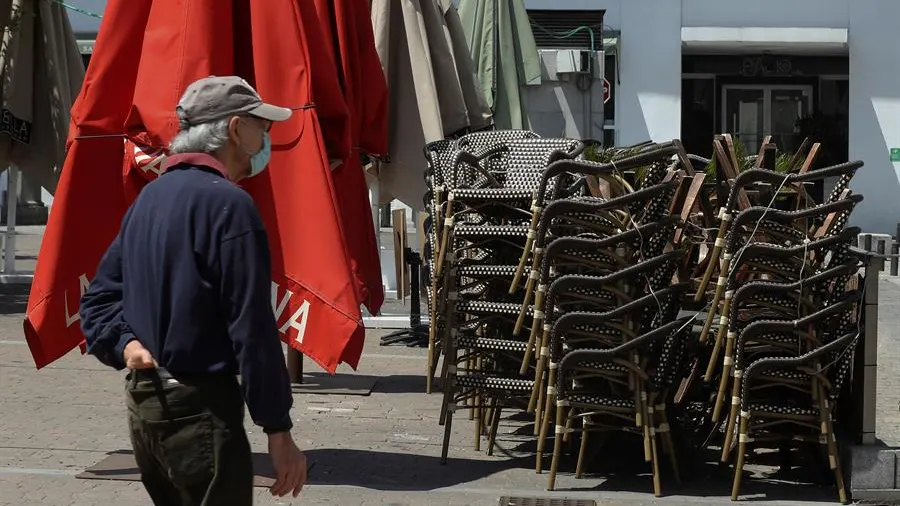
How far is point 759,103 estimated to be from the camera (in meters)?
24.2

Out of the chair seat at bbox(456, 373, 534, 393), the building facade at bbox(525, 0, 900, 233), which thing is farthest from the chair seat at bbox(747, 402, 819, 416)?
the building facade at bbox(525, 0, 900, 233)

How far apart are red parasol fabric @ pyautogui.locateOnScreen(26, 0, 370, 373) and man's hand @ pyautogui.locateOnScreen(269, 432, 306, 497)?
2210mm

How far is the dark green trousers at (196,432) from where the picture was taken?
3.37 metres

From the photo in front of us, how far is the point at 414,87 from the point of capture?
29.3ft

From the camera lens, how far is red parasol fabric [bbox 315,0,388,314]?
7.09 meters

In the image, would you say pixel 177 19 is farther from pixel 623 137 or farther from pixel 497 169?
pixel 623 137

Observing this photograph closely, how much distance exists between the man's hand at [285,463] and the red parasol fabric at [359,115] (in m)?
3.50

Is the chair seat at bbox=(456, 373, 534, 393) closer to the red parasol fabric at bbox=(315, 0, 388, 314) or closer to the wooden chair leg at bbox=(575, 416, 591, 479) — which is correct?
the wooden chair leg at bbox=(575, 416, 591, 479)

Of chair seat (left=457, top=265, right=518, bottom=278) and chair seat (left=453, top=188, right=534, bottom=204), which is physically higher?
chair seat (left=453, top=188, right=534, bottom=204)

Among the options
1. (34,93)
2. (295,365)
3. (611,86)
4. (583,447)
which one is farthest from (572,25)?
(583,447)

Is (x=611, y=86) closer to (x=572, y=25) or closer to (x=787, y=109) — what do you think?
(x=572, y=25)

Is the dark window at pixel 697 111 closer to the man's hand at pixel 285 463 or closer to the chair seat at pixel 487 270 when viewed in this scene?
the chair seat at pixel 487 270

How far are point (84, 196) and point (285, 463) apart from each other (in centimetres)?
307

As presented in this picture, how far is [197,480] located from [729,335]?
10.0 feet
